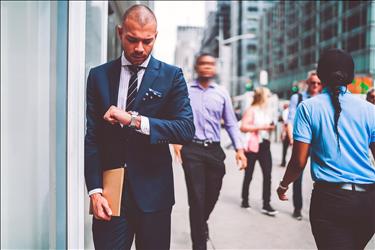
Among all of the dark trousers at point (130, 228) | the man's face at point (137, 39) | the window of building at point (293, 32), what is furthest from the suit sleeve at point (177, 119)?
the window of building at point (293, 32)

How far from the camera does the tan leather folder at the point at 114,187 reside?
2.27 m

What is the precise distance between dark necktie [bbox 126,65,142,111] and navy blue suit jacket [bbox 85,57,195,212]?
0.03m

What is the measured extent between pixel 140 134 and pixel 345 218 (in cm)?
122

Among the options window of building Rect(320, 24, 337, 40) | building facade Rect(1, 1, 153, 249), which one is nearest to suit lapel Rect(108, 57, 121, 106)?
building facade Rect(1, 1, 153, 249)

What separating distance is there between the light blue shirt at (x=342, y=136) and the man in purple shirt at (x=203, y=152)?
1939 millimetres

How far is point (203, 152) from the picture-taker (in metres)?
4.57

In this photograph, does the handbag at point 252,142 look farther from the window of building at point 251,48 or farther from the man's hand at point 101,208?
the window of building at point 251,48

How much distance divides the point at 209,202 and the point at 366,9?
44192 millimetres

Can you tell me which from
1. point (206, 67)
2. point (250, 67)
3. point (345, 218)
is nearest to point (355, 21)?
point (206, 67)

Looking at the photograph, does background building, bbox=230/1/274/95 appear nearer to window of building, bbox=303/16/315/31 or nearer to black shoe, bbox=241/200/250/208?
window of building, bbox=303/16/315/31

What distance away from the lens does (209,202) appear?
185 inches

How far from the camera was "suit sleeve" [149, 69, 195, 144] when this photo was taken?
7.49 ft

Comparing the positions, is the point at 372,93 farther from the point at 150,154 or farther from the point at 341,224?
the point at 150,154

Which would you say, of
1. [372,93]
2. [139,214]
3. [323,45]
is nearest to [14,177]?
[139,214]
